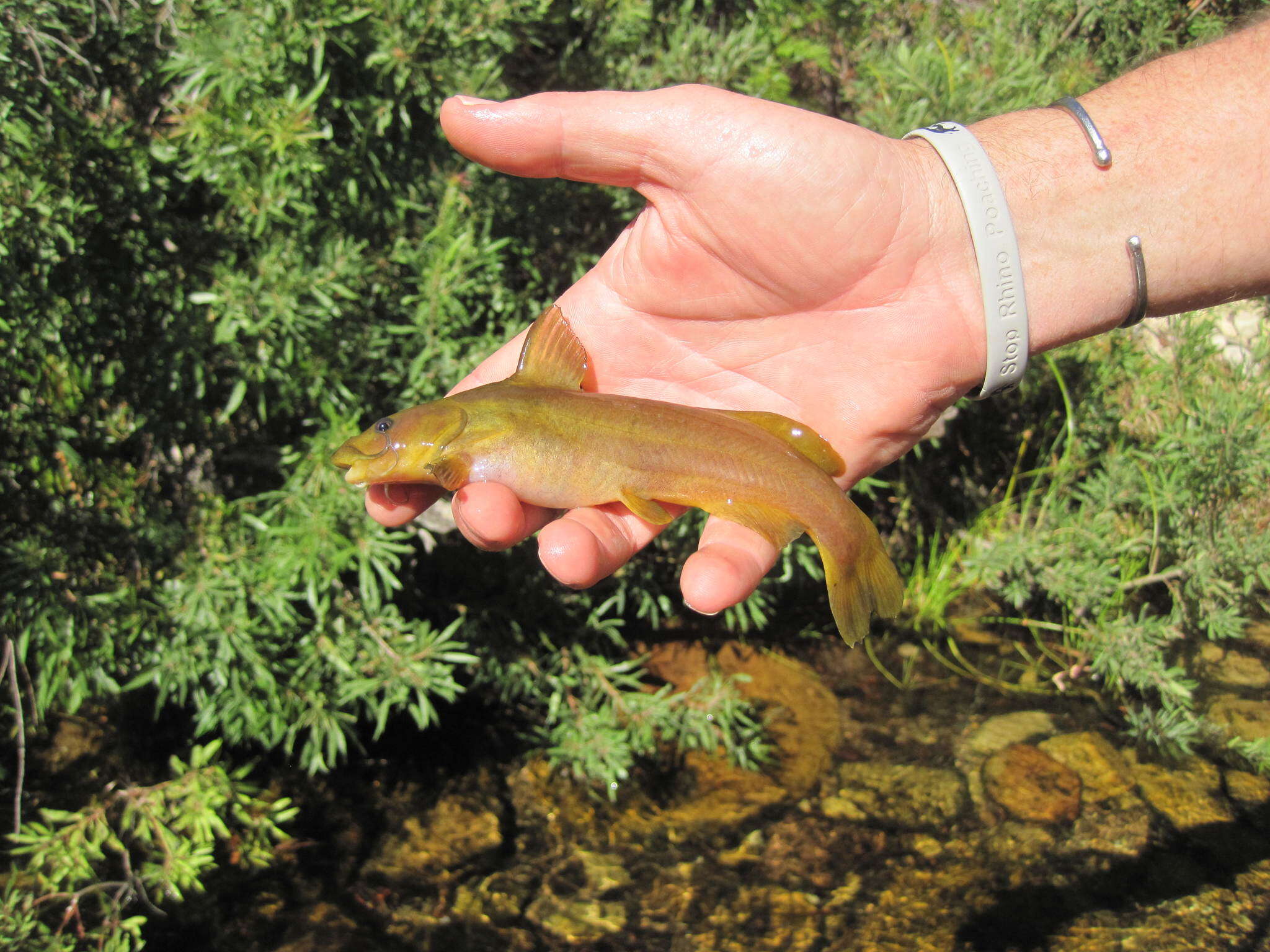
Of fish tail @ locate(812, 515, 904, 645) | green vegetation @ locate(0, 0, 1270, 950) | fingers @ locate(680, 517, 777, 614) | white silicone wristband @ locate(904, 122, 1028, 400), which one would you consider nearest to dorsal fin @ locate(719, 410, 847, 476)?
fish tail @ locate(812, 515, 904, 645)

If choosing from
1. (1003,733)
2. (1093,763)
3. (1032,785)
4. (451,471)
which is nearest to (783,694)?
(1003,733)

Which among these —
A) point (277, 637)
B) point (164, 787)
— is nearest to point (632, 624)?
point (277, 637)

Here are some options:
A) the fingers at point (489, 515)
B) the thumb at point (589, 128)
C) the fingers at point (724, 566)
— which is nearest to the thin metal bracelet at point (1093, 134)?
the thumb at point (589, 128)

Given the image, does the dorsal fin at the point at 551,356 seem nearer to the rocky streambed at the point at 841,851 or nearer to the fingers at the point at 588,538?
the fingers at the point at 588,538

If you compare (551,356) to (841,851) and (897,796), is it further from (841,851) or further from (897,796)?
(897,796)

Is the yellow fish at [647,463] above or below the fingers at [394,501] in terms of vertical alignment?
above

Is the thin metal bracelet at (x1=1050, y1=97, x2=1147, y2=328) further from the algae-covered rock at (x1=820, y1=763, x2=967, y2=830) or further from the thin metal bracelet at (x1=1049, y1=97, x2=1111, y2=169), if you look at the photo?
the algae-covered rock at (x1=820, y1=763, x2=967, y2=830)
